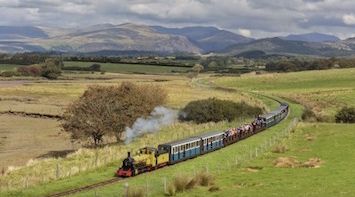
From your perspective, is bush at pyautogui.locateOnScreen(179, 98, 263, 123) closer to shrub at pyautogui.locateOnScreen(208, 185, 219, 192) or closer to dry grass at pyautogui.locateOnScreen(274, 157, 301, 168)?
dry grass at pyautogui.locateOnScreen(274, 157, 301, 168)

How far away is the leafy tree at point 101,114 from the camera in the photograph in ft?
212

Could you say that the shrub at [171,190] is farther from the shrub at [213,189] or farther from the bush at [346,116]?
the bush at [346,116]

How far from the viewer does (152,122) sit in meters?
77.7

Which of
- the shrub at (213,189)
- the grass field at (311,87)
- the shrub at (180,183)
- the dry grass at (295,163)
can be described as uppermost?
the shrub at (180,183)

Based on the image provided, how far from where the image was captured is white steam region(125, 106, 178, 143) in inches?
2482

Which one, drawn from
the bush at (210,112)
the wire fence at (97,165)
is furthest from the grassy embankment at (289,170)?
the bush at (210,112)

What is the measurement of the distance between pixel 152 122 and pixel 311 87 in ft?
303

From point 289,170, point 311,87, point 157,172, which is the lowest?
point 311,87

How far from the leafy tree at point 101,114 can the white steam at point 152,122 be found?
1.37m

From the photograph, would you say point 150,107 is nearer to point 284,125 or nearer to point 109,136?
point 109,136

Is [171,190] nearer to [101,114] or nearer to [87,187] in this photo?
[87,187]

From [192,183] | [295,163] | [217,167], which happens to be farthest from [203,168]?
[192,183]

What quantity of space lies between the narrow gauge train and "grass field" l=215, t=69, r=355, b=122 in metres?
40.5

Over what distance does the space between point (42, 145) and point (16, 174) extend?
2791 centimetres
